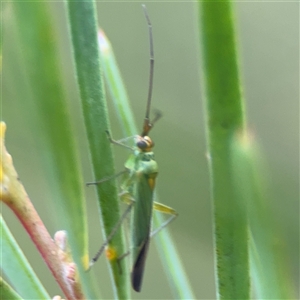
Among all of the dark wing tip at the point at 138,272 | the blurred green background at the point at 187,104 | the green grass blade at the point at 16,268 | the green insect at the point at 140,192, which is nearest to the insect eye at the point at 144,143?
the green insect at the point at 140,192

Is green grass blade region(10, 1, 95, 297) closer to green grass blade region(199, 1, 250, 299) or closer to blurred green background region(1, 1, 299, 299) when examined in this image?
green grass blade region(199, 1, 250, 299)

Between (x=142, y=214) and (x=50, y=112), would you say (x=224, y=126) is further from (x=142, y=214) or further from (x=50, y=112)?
(x=142, y=214)

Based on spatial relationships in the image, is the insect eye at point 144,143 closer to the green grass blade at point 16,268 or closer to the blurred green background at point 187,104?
the green grass blade at point 16,268

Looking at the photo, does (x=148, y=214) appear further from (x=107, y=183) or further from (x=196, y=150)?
(x=196, y=150)

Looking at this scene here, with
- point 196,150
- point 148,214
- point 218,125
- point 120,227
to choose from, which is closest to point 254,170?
point 218,125

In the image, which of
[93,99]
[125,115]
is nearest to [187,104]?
[125,115]

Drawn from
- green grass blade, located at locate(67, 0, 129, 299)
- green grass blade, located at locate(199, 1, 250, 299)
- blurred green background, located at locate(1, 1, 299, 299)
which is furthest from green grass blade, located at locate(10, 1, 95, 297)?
blurred green background, located at locate(1, 1, 299, 299)
